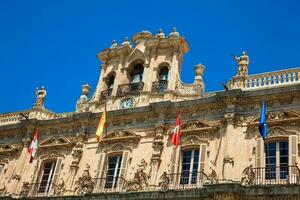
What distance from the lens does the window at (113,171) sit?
18938mm

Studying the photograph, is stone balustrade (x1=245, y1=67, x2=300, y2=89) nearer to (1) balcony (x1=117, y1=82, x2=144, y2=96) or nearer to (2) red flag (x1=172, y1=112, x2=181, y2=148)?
(2) red flag (x1=172, y1=112, x2=181, y2=148)

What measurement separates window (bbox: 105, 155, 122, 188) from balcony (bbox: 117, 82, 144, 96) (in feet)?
11.8

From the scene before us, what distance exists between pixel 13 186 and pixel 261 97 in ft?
41.2

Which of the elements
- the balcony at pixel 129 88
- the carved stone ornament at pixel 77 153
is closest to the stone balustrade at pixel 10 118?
the carved stone ornament at pixel 77 153

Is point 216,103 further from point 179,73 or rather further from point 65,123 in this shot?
point 65,123

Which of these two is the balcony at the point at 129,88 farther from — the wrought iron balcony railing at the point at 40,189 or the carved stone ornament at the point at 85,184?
the wrought iron balcony railing at the point at 40,189

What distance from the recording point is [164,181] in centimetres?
1747

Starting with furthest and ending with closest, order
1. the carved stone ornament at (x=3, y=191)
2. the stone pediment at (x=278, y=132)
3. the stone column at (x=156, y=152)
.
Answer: the carved stone ornament at (x=3, y=191)
the stone column at (x=156, y=152)
the stone pediment at (x=278, y=132)

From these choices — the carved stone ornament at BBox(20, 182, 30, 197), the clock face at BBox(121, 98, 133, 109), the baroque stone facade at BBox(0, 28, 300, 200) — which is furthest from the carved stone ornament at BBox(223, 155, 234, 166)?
the carved stone ornament at BBox(20, 182, 30, 197)

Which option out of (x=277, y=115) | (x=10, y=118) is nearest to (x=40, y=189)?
(x=10, y=118)

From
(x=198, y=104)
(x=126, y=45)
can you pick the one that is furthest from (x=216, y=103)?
(x=126, y=45)

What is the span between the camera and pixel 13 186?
68.6 ft

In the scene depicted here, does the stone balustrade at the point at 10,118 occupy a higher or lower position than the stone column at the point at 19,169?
higher

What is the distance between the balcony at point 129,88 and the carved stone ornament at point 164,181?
5336 mm
